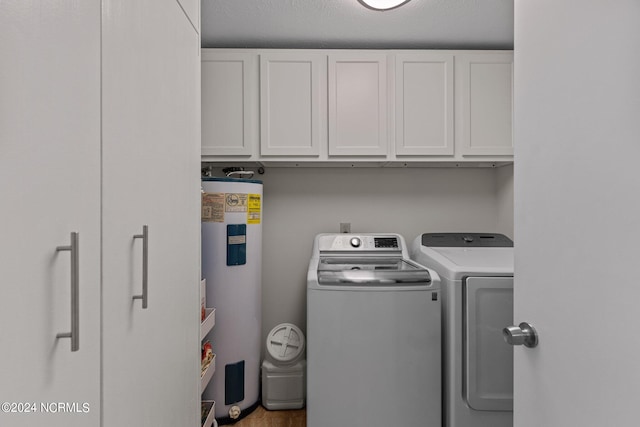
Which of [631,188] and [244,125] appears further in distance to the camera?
[244,125]

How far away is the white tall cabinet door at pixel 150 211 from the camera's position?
2.34ft

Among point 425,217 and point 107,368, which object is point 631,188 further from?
point 425,217

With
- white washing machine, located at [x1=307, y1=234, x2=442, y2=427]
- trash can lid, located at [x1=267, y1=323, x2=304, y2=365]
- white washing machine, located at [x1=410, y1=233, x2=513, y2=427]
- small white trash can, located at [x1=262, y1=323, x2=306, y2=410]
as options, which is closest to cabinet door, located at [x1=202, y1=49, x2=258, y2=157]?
white washing machine, located at [x1=307, y1=234, x2=442, y2=427]

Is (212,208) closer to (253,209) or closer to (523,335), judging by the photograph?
(253,209)

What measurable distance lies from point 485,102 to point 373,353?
5.66ft

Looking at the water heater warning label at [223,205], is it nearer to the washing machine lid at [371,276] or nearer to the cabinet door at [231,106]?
the cabinet door at [231,106]

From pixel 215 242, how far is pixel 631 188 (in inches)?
74.1

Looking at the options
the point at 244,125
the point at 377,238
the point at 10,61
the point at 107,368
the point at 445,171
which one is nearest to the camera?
the point at 10,61

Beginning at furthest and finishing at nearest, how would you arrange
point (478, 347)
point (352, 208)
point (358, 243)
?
point (352, 208) < point (358, 243) < point (478, 347)

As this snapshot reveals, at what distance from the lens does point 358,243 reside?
2434 millimetres

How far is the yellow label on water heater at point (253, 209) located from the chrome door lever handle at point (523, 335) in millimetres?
1597

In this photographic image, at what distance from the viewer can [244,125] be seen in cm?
228

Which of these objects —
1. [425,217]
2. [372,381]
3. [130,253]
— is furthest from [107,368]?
[425,217]

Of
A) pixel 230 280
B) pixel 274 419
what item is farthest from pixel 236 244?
pixel 274 419
